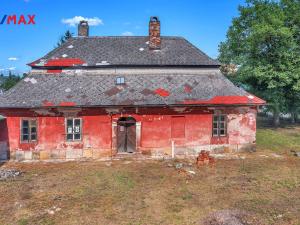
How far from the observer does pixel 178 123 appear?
67.4 ft

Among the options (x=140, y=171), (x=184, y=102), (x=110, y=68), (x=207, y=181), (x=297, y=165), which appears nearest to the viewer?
(x=207, y=181)

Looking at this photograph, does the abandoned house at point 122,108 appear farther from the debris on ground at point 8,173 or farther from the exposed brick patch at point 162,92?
the debris on ground at point 8,173

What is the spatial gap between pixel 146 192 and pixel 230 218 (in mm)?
4182

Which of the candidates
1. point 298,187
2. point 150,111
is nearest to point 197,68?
point 150,111

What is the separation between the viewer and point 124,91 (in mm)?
20625

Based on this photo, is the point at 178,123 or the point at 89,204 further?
the point at 178,123

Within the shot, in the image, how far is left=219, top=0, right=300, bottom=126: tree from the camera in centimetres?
2767

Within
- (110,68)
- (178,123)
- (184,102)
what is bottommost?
(178,123)

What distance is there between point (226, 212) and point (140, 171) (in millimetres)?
6524

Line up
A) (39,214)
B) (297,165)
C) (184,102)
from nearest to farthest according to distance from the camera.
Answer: (39,214) → (297,165) → (184,102)

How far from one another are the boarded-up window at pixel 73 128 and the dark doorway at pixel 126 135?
2.49 meters

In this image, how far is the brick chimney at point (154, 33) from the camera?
2331 centimetres

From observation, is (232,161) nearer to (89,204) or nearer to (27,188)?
(89,204)

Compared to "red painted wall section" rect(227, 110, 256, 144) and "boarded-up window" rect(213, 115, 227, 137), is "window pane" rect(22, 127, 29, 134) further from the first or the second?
"red painted wall section" rect(227, 110, 256, 144)
